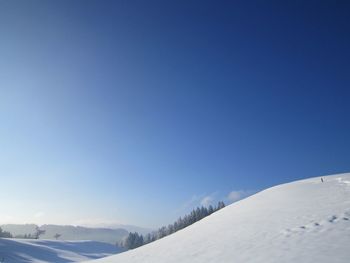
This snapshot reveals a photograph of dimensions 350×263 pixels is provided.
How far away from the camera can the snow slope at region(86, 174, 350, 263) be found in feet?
31.7

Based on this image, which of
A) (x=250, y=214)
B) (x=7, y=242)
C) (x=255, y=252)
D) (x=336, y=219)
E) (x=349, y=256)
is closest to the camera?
(x=349, y=256)

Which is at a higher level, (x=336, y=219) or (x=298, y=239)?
(x=336, y=219)

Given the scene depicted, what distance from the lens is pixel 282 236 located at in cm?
1190

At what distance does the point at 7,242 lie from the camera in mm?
74250

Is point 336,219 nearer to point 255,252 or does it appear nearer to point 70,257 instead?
point 255,252

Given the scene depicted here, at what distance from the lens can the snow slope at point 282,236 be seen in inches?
381

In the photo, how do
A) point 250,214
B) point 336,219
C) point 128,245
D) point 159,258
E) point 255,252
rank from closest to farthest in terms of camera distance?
point 255,252 < point 336,219 < point 159,258 < point 250,214 < point 128,245

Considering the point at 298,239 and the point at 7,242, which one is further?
the point at 7,242

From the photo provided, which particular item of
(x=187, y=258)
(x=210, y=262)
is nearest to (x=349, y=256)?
(x=210, y=262)

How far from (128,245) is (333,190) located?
355 ft

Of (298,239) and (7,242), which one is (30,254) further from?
(298,239)

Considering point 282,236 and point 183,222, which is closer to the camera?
point 282,236

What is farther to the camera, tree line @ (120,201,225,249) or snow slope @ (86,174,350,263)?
tree line @ (120,201,225,249)

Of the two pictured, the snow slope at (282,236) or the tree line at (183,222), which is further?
the tree line at (183,222)
